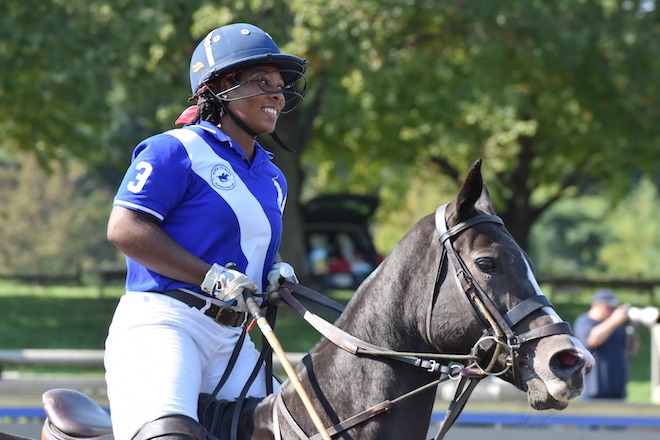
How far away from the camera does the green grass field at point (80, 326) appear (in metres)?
17.3

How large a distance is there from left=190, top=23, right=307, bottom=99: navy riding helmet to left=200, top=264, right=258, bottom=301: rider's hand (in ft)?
2.60

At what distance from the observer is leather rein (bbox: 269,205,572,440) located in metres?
3.24

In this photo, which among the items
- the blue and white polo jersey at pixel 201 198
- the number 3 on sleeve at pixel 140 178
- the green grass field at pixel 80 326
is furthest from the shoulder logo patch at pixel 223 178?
the green grass field at pixel 80 326

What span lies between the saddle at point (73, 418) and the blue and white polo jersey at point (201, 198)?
2.08 ft

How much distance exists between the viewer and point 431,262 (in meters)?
3.48

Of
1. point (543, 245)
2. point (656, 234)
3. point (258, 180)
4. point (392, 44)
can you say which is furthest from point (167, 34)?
point (543, 245)

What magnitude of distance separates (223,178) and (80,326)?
16.5 metres

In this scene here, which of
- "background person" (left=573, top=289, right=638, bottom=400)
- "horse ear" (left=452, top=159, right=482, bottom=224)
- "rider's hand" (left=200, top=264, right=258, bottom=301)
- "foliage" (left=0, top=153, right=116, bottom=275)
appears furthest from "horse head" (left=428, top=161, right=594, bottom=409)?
"foliage" (left=0, top=153, right=116, bottom=275)

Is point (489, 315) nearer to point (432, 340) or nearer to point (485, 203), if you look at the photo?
point (432, 340)

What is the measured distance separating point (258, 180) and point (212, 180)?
288 mm

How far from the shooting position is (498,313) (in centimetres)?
327

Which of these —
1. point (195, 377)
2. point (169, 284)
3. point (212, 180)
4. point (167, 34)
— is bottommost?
point (195, 377)

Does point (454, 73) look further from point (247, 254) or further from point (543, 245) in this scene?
point (543, 245)

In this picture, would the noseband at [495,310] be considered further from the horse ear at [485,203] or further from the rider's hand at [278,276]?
the rider's hand at [278,276]
